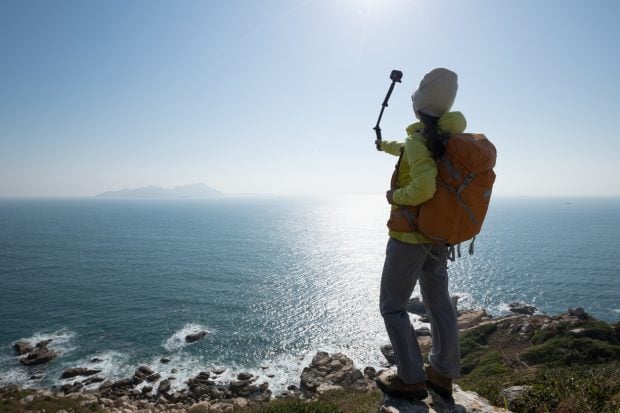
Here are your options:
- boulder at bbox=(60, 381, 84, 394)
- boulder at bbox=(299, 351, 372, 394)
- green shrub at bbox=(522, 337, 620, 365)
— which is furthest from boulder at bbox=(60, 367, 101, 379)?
Answer: green shrub at bbox=(522, 337, 620, 365)

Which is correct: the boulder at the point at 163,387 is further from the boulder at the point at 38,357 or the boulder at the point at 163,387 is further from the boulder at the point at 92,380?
the boulder at the point at 38,357

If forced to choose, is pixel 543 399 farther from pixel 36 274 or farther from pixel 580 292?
pixel 36 274

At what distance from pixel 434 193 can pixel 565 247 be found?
359 feet

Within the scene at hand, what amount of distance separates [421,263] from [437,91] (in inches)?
80.3

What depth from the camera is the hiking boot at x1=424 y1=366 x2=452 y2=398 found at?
467 cm

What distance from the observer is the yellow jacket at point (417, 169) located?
3.56 meters

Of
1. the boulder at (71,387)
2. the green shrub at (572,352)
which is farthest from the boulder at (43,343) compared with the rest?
the green shrub at (572,352)

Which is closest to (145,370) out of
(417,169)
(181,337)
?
(181,337)

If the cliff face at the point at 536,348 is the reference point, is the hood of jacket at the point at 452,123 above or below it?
above

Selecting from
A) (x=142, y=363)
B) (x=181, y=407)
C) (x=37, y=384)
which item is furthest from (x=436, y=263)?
(x=37, y=384)

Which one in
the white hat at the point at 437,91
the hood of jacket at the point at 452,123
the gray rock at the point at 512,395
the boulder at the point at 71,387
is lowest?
the boulder at the point at 71,387

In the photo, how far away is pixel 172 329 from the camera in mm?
40281

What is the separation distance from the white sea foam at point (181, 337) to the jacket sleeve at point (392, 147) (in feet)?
126

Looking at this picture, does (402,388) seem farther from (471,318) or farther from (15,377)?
(471,318)
